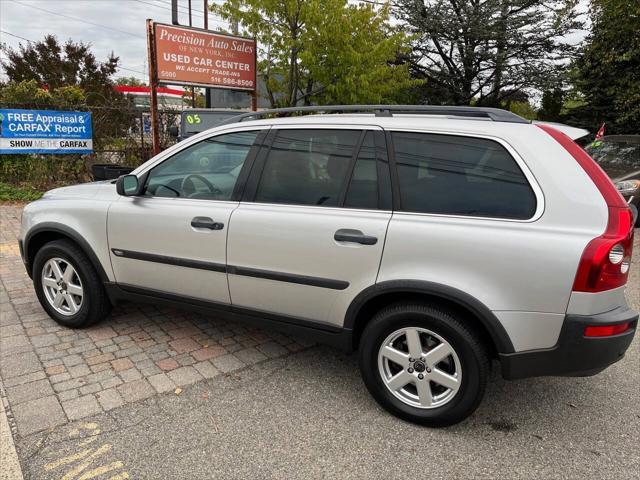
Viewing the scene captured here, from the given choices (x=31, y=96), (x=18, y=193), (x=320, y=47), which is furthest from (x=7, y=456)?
(x=320, y=47)

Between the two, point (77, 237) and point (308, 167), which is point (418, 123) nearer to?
point (308, 167)

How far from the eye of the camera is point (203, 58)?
31.5ft

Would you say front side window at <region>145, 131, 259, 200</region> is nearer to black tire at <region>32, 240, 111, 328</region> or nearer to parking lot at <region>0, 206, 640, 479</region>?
black tire at <region>32, 240, 111, 328</region>

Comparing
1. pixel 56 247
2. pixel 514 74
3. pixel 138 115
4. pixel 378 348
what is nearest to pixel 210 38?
pixel 138 115

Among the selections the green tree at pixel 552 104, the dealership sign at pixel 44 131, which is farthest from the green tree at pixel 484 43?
the dealership sign at pixel 44 131

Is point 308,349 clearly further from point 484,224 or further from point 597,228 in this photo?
point 597,228

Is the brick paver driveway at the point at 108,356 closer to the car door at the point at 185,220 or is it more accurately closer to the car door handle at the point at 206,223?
the car door at the point at 185,220

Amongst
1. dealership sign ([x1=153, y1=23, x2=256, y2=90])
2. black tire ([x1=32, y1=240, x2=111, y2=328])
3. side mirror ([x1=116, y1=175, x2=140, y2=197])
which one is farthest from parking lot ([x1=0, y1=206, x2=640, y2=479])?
dealership sign ([x1=153, y1=23, x2=256, y2=90])

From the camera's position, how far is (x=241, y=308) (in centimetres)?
321

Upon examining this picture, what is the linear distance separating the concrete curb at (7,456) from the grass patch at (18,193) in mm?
8188

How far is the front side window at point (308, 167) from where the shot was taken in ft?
9.53

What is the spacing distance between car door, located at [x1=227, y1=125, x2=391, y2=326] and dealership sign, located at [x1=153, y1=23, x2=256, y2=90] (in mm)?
6922

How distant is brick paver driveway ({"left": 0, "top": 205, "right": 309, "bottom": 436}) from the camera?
114 inches

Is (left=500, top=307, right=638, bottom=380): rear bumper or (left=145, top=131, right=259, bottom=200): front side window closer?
(left=500, top=307, right=638, bottom=380): rear bumper
